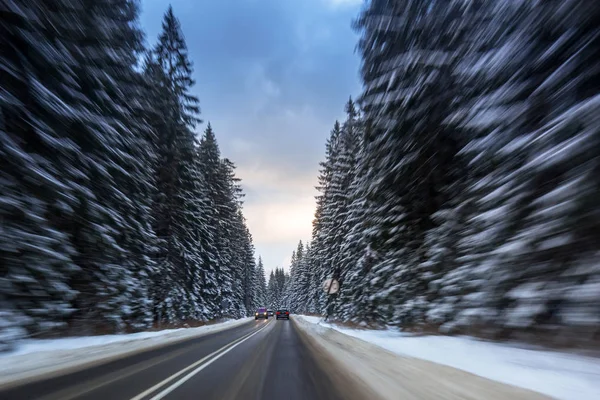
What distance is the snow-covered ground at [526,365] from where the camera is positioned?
4.07 m

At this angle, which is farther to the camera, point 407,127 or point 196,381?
point 407,127

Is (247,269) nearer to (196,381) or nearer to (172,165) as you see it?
(172,165)

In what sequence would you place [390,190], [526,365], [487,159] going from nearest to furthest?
1. [526,365]
2. [487,159]
3. [390,190]

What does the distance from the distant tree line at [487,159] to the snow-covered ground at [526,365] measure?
688 millimetres

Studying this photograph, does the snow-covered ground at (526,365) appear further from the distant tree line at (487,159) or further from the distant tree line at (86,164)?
the distant tree line at (86,164)

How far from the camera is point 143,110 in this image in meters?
19.1

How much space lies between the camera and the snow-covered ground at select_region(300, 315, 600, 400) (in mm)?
4074

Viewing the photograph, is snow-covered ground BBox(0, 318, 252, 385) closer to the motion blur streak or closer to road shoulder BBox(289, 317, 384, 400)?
the motion blur streak

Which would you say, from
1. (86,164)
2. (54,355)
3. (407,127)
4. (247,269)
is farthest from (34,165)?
(247,269)

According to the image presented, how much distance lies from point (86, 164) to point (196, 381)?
29.2ft

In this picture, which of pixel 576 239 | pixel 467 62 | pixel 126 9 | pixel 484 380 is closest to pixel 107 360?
pixel 484 380

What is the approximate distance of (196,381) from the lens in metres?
7.48

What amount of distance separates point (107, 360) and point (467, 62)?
11.7 metres

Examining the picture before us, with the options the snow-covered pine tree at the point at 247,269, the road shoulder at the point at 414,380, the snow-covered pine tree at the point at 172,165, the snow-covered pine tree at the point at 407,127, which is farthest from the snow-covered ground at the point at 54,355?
the snow-covered pine tree at the point at 247,269
